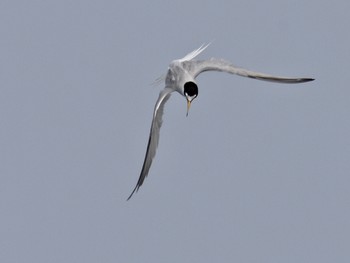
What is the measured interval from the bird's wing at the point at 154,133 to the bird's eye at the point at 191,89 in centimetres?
66

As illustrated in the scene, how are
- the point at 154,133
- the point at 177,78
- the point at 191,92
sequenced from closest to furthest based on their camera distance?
1. the point at 191,92
2. the point at 177,78
3. the point at 154,133

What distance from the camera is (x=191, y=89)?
41.5 ft

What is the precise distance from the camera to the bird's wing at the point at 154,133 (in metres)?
13.4

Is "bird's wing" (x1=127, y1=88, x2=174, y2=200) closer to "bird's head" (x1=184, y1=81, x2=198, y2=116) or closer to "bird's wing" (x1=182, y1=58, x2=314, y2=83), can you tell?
"bird's wing" (x1=182, y1=58, x2=314, y2=83)

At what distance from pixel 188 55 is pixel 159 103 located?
1171 mm

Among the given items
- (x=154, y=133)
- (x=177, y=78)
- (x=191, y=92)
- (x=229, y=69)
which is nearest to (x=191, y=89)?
(x=191, y=92)

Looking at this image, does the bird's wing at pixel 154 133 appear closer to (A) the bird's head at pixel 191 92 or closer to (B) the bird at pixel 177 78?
(B) the bird at pixel 177 78

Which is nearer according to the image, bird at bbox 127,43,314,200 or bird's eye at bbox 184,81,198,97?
bird's eye at bbox 184,81,198,97

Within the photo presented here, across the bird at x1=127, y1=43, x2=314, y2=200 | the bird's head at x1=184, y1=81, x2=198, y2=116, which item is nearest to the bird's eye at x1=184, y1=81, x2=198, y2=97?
the bird's head at x1=184, y1=81, x2=198, y2=116

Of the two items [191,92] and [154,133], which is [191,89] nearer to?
[191,92]

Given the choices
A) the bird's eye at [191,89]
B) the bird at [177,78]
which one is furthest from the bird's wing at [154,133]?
the bird's eye at [191,89]

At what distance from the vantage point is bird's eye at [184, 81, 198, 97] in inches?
498

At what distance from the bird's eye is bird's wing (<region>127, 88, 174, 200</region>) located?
2.16 feet

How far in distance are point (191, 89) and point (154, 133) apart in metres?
1.21
